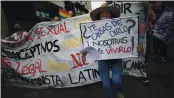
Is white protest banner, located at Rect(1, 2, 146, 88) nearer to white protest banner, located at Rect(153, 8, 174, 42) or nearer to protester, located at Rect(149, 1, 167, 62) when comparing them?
white protest banner, located at Rect(153, 8, 174, 42)

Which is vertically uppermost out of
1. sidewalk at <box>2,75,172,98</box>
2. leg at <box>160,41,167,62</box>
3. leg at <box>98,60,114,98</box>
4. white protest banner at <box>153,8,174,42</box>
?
white protest banner at <box>153,8,174,42</box>

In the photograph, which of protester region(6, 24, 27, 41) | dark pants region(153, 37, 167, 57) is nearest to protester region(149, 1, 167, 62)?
dark pants region(153, 37, 167, 57)

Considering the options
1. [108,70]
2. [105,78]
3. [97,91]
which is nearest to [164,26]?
[97,91]

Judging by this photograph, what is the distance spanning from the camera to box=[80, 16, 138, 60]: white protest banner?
521 cm

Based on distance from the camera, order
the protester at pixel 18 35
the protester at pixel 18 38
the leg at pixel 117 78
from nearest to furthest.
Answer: the leg at pixel 117 78 < the protester at pixel 18 38 < the protester at pixel 18 35

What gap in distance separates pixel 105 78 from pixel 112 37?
2.47 ft

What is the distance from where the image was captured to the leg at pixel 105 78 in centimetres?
494

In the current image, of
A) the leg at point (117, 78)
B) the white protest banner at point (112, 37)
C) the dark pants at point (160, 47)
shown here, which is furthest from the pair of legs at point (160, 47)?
the leg at point (117, 78)

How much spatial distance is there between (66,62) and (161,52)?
13.4 ft

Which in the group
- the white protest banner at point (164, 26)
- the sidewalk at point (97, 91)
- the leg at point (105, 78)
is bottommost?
the sidewalk at point (97, 91)

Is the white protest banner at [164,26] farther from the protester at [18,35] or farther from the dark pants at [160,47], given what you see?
the protester at [18,35]

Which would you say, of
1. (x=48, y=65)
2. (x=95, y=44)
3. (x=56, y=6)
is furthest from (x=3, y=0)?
(x=95, y=44)

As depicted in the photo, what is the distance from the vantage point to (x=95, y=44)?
528cm

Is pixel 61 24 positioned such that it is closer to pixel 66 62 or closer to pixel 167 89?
pixel 66 62
